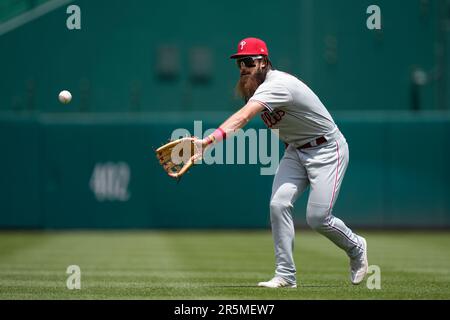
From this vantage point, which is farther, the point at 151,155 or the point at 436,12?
the point at 436,12

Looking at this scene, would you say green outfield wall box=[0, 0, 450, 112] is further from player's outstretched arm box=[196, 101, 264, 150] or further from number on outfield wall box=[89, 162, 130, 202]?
player's outstretched arm box=[196, 101, 264, 150]

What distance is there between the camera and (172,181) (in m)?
15.7

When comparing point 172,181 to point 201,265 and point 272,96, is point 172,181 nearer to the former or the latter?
point 201,265

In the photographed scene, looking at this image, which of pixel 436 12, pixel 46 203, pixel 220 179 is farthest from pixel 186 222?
pixel 436 12

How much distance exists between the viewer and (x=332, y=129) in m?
7.00

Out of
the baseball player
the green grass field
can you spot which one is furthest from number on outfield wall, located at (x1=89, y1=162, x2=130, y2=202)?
the baseball player

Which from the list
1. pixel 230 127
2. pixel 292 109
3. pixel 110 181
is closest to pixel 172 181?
pixel 110 181

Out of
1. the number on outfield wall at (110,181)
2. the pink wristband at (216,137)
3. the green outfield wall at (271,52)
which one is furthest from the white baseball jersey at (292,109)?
the green outfield wall at (271,52)

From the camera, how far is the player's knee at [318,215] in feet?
22.2

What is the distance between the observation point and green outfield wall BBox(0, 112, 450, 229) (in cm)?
1569

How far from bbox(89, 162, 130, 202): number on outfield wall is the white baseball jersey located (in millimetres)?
9150

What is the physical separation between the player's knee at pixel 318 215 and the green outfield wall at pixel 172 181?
28.8ft

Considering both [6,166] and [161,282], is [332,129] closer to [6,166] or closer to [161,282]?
[161,282]
